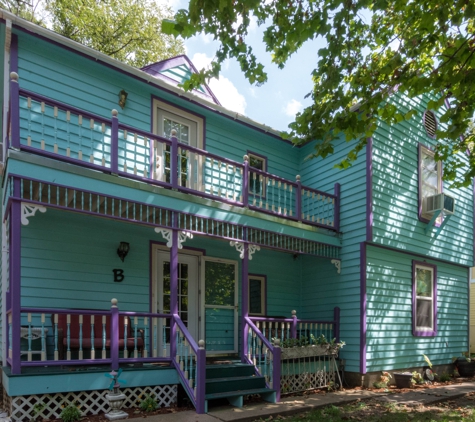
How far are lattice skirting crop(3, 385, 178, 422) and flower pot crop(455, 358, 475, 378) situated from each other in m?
8.55

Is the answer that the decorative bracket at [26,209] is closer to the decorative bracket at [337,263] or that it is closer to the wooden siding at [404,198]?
the decorative bracket at [337,263]

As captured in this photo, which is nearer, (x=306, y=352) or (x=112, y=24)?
(x=306, y=352)

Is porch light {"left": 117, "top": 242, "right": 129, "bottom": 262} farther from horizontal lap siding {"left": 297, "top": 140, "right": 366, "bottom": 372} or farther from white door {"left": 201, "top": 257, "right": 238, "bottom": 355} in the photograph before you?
horizontal lap siding {"left": 297, "top": 140, "right": 366, "bottom": 372}

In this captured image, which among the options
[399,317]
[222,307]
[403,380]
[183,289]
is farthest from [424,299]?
[183,289]

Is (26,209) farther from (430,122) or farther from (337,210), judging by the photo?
(430,122)

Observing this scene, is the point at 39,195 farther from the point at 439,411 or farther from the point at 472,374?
the point at 472,374

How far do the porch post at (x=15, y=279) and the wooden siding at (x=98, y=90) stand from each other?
8.90 ft

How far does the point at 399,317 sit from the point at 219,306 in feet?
14.5

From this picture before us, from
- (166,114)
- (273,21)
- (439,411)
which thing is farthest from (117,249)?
(439,411)

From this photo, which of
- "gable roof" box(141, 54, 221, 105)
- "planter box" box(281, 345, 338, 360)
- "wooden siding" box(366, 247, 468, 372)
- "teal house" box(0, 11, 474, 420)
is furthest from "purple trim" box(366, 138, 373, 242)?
"gable roof" box(141, 54, 221, 105)

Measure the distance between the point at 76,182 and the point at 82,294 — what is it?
242cm

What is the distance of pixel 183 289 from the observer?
367 inches

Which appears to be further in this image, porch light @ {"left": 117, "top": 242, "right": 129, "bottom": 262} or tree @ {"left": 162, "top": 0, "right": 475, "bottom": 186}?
porch light @ {"left": 117, "top": 242, "right": 129, "bottom": 262}

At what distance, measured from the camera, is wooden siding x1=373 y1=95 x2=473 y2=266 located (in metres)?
10.1
